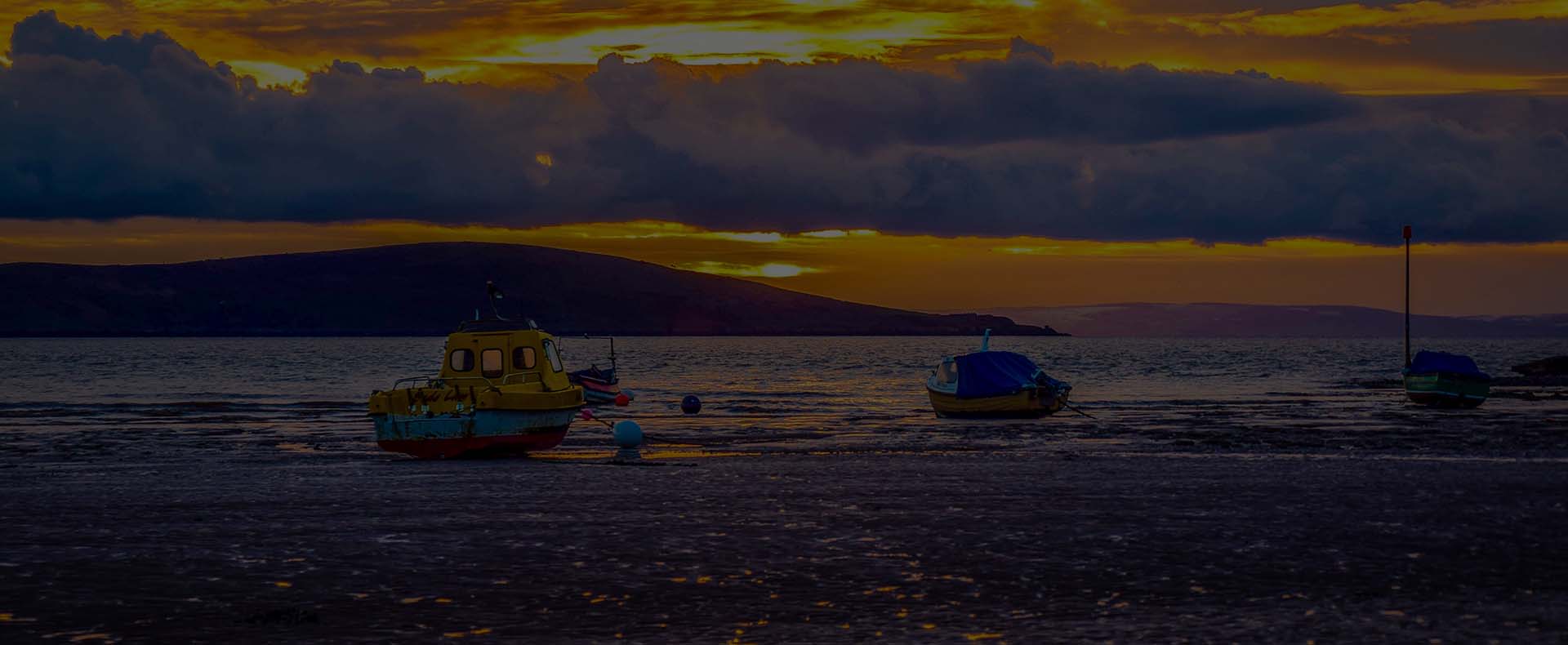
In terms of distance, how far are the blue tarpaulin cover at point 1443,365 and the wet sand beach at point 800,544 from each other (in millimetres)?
22777

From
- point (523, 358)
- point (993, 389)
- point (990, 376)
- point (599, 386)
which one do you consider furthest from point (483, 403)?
point (599, 386)

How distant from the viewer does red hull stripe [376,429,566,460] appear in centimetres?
3981

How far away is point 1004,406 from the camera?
199 ft

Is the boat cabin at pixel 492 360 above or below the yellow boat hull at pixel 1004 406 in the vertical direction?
above

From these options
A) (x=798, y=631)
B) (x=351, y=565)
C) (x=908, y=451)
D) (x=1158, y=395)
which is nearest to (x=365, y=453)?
(x=908, y=451)

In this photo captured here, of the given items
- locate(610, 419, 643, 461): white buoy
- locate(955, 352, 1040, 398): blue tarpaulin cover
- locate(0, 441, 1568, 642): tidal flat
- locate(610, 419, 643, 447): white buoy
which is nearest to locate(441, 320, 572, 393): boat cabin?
locate(610, 419, 643, 461): white buoy

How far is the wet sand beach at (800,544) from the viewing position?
55.2 ft

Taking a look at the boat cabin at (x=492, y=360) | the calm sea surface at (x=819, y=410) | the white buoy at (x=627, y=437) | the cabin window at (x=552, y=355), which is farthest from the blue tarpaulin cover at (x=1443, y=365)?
the boat cabin at (x=492, y=360)

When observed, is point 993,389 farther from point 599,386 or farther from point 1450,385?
point 599,386

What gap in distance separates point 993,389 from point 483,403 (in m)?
26.6

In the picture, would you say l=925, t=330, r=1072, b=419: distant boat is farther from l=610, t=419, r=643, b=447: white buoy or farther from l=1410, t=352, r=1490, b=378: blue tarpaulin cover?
l=610, t=419, r=643, b=447: white buoy

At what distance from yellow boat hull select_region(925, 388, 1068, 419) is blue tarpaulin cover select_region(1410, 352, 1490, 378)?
18.6 meters

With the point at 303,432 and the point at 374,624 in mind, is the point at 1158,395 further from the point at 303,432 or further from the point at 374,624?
the point at 374,624

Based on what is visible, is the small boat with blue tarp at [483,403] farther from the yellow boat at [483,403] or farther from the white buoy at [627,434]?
the white buoy at [627,434]
